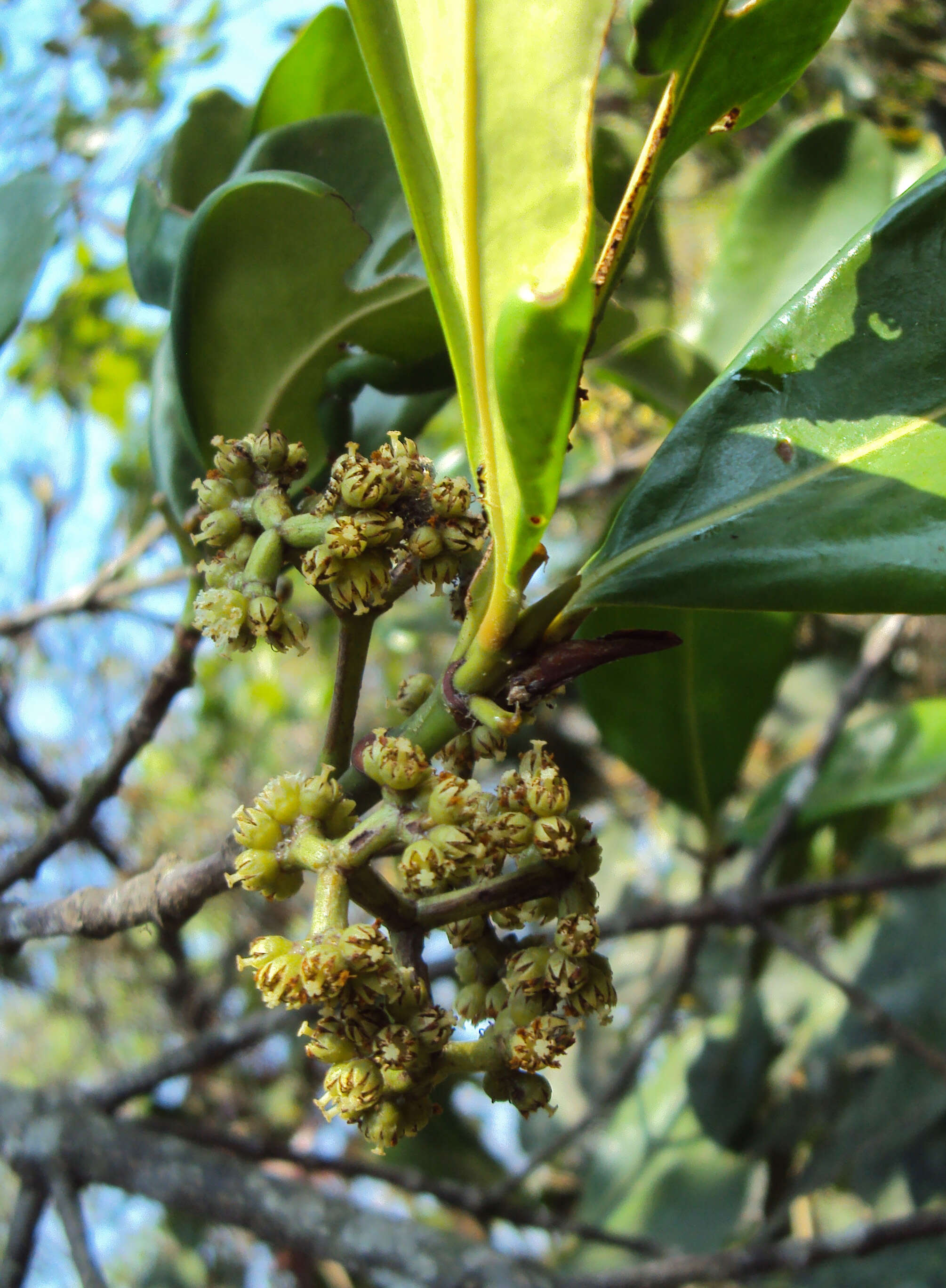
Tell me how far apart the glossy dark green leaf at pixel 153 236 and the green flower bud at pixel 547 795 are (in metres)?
0.74

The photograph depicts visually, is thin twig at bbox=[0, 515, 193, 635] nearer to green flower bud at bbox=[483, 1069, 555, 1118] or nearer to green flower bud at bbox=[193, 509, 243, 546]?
green flower bud at bbox=[193, 509, 243, 546]

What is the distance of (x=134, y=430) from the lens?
10.4ft

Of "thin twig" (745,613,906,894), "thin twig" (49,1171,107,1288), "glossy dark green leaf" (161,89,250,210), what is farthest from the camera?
"thin twig" (745,613,906,894)

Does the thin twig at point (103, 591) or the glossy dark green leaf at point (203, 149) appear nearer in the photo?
the glossy dark green leaf at point (203, 149)

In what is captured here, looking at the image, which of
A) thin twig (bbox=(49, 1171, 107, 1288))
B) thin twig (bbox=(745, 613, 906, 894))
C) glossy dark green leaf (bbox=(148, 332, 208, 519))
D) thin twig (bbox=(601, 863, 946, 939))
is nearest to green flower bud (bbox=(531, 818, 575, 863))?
glossy dark green leaf (bbox=(148, 332, 208, 519))

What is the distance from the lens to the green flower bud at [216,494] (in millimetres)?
859

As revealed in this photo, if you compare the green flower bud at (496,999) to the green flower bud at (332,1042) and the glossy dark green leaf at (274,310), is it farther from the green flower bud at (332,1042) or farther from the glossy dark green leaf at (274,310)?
the glossy dark green leaf at (274,310)

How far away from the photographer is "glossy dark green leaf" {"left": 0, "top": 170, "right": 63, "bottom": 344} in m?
1.33

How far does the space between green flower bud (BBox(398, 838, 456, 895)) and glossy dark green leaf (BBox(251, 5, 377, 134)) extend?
3.20ft

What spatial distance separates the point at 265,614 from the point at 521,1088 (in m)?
0.41

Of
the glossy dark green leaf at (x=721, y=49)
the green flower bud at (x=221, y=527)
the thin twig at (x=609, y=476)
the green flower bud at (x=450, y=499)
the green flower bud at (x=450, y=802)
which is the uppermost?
the thin twig at (x=609, y=476)

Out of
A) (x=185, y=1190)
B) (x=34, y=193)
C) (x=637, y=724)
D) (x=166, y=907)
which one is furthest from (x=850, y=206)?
(x=185, y=1190)

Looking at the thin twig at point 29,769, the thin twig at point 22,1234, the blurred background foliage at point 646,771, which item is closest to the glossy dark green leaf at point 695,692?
the blurred background foliage at point 646,771

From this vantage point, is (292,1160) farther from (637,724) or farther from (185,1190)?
(637,724)
